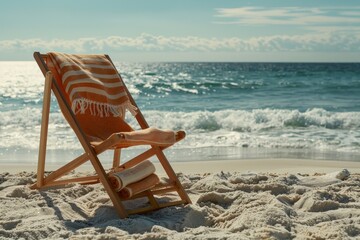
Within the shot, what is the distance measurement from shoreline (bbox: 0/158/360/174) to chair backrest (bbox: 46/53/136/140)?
1.49 m

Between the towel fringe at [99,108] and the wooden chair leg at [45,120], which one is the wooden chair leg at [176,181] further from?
the wooden chair leg at [45,120]

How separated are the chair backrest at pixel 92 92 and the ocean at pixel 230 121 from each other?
232cm

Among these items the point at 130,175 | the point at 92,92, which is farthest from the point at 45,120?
the point at 130,175

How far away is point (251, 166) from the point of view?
6199mm

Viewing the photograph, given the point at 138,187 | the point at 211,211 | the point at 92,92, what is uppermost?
the point at 92,92

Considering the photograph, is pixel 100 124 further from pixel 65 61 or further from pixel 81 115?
pixel 65 61

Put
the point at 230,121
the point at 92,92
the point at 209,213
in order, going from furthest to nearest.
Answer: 1. the point at 230,121
2. the point at 92,92
3. the point at 209,213

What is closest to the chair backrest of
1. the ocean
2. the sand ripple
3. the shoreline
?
the sand ripple

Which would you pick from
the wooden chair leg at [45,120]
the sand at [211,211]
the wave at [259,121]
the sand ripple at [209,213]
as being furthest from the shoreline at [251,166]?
the wave at [259,121]

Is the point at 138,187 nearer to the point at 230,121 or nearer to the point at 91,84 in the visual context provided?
the point at 91,84

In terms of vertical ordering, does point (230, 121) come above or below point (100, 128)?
below

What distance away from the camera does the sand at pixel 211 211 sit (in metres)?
3.43

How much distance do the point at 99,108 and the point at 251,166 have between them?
2.25 m

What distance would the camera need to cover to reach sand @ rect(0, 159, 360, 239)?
343 cm
